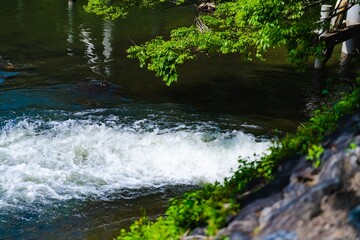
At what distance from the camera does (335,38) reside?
14.1 meters

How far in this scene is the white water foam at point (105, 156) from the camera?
867 cm

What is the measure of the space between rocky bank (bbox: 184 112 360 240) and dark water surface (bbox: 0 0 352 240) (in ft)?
13.1

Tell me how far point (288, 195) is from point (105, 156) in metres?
6.83

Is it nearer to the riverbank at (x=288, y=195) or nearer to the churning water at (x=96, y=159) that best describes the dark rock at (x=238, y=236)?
the riverbank at (x=288, y=195)

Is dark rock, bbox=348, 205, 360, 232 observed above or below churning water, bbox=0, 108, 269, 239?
above

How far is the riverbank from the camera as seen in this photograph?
10.9 feet

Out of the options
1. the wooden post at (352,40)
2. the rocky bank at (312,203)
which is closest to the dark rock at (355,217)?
the rocky bank at (312,203)

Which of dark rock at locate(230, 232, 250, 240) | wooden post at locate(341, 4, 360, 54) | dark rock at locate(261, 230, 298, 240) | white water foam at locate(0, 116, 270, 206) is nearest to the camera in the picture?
dark rock at locate(261, 230, 298, 240)

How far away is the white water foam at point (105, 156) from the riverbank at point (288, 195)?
4382 mm

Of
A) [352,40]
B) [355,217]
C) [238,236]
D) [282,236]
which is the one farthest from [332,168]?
[352,40]

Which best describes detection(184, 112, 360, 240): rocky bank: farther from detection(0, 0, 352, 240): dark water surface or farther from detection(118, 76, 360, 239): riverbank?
detection(0, 0, 352, 240): dark water surface

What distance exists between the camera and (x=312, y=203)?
335cm

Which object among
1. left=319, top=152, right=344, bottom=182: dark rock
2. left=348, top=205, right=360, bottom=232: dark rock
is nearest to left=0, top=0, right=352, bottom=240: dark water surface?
left=319, top=152, right=344, bottom=182: dark rock

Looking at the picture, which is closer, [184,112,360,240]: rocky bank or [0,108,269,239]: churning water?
[184,112,360,240]: rocky bank
